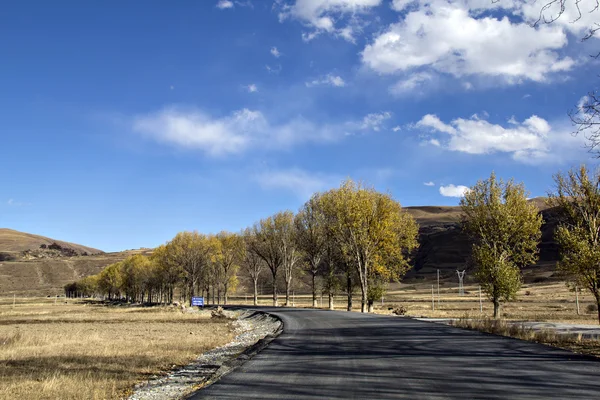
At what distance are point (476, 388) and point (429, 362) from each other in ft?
9.96

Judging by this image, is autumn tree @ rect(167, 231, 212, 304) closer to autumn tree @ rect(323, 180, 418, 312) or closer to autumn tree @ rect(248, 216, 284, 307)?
autumn tree @ rect(248, 216, 284, 307)

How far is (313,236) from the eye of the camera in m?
60.5

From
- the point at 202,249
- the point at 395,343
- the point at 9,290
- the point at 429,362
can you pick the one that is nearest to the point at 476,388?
the point at 429,362

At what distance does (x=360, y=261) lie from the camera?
1874 inches

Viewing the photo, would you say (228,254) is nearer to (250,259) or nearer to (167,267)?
(250,259)

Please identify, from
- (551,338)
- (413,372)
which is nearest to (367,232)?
(551,338)

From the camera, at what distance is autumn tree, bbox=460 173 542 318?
38.7 metres

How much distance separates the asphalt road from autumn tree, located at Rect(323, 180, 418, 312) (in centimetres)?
3006

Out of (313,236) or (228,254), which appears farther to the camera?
(228,254)

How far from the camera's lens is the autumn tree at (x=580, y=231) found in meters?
30.7

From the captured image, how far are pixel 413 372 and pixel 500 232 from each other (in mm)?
33794

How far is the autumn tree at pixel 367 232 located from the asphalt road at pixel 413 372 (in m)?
30.1

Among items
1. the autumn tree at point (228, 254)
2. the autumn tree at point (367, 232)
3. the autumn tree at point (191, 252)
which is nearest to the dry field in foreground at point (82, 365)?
the autumn tree at point (367, 232)

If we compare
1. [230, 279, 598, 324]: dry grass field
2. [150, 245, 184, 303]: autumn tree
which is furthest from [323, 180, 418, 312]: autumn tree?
[150, 245, 184, 303]: autumn tree
